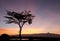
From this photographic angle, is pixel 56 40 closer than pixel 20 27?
Yes

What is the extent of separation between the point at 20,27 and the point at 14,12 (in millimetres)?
4182

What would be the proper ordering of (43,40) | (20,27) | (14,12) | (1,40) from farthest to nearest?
1. (14,12)
2. (20,27)
3. (43,40)
4. (1,40)

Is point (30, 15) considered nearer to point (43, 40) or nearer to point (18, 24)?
point (18, 24)

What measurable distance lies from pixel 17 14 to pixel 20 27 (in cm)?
341

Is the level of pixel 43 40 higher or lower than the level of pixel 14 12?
lower

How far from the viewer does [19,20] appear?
34.2 metres

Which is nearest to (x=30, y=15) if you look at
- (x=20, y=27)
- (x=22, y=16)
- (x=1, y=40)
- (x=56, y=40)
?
(x=22, y=16)

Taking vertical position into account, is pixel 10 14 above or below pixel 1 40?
above

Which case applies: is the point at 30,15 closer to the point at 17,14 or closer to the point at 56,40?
the point at 17,14

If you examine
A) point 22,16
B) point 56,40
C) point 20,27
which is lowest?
point 56,40

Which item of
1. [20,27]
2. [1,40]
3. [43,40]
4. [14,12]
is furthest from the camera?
[14,12]

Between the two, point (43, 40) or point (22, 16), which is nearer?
point (43, 40)

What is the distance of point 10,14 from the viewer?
35.2 metres

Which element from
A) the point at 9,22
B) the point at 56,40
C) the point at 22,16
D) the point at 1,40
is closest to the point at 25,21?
the point at 22,16
